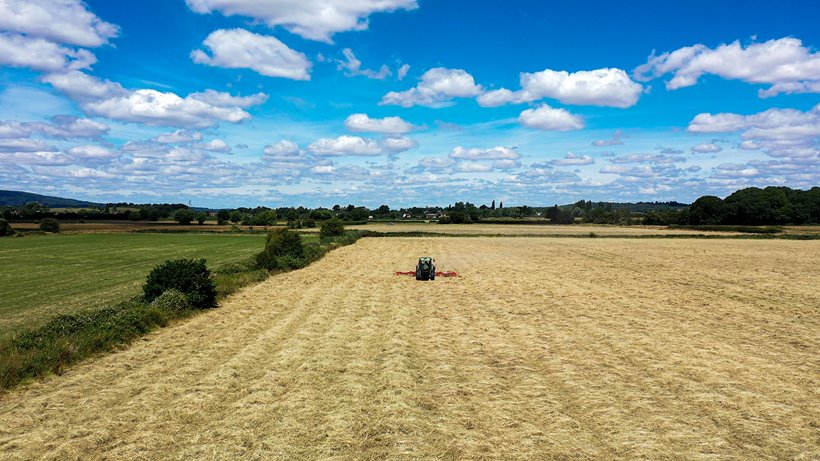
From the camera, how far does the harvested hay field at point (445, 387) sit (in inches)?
320

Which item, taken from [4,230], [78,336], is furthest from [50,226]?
[78,336]

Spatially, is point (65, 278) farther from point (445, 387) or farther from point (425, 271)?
point (445, 387)

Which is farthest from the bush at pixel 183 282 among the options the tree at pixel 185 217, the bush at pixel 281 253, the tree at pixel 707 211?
the tree at pixel 707 211

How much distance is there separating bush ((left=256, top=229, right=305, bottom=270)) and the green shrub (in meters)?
14.2

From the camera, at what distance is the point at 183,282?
832 inches

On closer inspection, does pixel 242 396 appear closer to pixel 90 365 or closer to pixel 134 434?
pixel 134 434

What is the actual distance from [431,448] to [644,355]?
331 inches

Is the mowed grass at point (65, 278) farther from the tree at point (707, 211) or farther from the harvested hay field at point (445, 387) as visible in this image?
the tree at point (707, 211)

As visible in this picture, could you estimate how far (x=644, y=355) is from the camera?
13758mm

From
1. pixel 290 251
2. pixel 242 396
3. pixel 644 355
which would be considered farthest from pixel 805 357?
pixel 290 251

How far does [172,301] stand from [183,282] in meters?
1.70

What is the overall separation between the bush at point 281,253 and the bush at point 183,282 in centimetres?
1278

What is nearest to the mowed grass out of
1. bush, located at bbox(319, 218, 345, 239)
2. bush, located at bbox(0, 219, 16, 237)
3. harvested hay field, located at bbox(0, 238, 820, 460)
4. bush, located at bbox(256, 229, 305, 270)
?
harvested hay field, located at bbox(0, 238, 820, 460)

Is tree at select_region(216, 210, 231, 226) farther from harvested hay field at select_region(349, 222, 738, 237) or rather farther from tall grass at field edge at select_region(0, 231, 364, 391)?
tall grass at field edge at select_region(0, 231, 364, 391)
